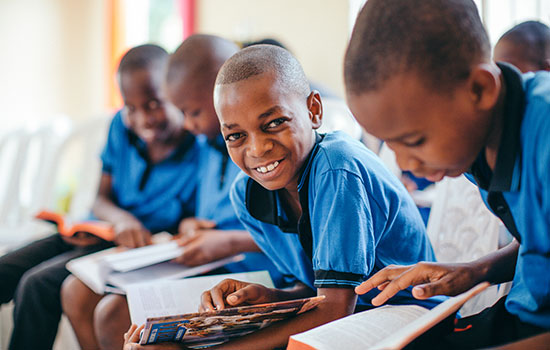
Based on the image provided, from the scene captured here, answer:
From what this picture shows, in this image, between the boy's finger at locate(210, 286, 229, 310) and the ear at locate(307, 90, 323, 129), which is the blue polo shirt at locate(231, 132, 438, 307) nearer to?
the ear at locate(307, 90, 323, 129)

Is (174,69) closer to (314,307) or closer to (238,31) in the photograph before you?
(314,307)

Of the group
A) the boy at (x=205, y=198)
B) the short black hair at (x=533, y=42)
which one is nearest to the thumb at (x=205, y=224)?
the boy at (x=205, y=198)

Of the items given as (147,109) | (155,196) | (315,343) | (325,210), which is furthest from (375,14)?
(155,196)

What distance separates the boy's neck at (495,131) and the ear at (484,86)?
0.03 meters

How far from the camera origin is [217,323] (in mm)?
729

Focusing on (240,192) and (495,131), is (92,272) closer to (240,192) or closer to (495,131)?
(240,192)

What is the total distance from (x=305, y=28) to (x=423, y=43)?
238 centimetres

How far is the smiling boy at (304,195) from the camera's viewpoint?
0.79m

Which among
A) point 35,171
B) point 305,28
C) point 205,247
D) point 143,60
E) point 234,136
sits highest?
point 305,28

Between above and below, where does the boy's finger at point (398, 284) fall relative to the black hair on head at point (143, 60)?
below

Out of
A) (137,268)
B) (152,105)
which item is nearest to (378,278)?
(137,268)

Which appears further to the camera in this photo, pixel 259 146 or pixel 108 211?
pixel 108 211

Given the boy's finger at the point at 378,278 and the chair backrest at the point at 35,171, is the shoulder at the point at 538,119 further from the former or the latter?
the chair backrest at the point at 35,171

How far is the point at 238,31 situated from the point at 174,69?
86.1 inches
